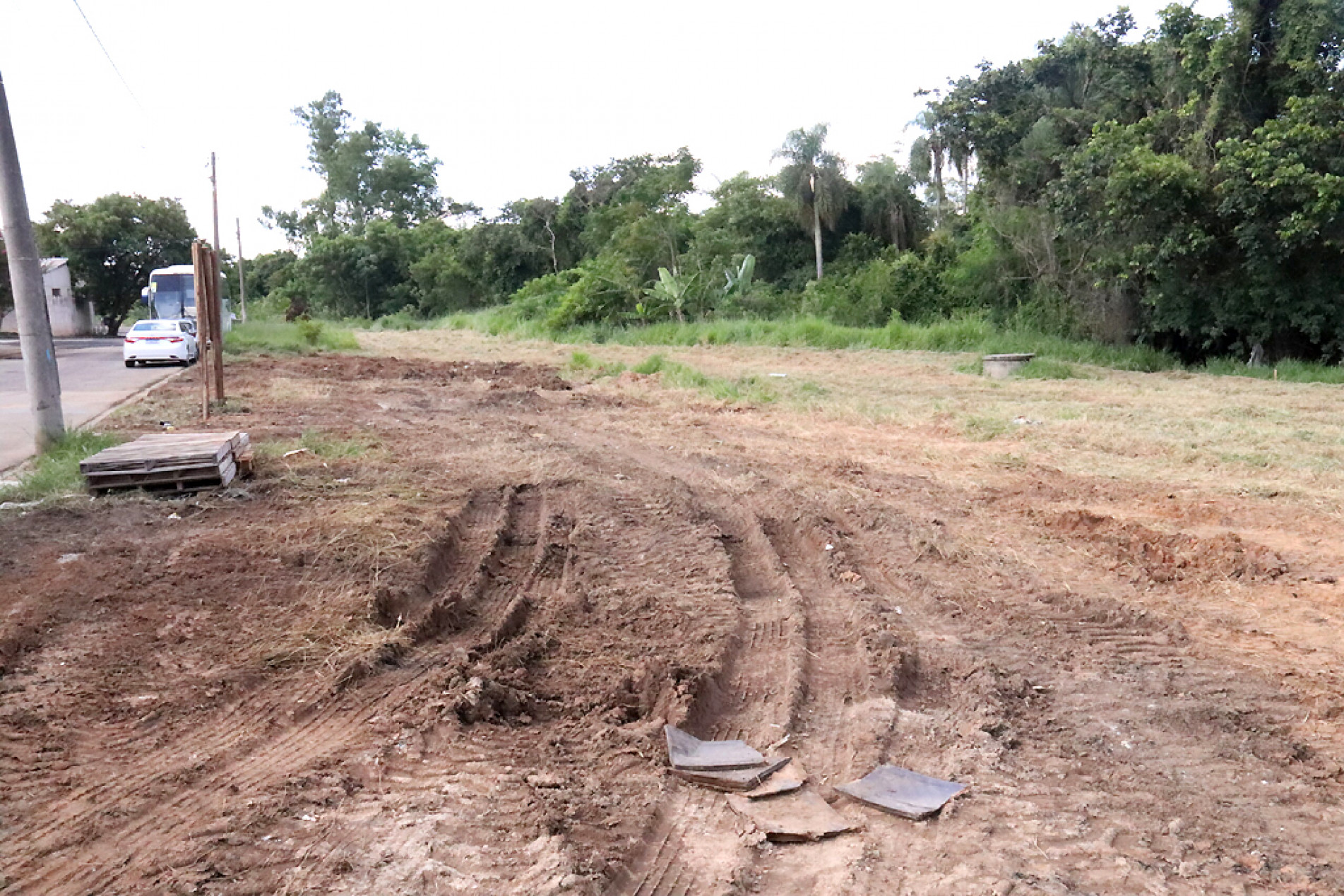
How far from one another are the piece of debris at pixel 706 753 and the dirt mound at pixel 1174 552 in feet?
13.2

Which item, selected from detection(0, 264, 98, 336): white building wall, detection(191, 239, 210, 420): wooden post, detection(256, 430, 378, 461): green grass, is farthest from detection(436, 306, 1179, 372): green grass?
detection(0, 264, 98, 336): white building wall

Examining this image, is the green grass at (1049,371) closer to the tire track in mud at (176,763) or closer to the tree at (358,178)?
the tire track in mud at (176,763)

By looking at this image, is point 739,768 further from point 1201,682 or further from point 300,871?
point 1201,682

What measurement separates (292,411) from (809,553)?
34.4 feet

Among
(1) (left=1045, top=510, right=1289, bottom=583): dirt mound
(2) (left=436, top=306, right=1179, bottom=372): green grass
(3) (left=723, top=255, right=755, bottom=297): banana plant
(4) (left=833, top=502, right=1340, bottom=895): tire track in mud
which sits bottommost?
(4) (left=833, top=502, right=1340, bottom=895): tire track in mud

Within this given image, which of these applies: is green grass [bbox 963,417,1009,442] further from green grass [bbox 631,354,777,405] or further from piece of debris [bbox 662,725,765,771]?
piece of debris [bbox 662,725,765,771]

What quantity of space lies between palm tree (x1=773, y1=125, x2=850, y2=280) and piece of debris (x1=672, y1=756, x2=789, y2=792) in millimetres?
37608

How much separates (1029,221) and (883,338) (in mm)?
4955

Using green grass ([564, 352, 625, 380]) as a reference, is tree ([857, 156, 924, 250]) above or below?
above

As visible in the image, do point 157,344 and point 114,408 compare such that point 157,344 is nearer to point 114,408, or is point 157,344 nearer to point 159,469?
point 114,408

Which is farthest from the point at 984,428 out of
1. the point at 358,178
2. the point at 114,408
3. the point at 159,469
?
the point at 358,178

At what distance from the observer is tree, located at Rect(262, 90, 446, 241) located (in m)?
74.1

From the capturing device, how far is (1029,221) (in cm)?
2783

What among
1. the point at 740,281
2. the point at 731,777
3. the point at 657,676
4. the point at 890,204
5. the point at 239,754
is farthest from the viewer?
the point at 890,204
